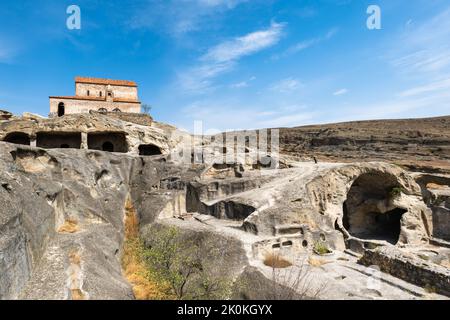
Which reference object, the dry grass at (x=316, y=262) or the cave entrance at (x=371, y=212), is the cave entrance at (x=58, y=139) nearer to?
the dry grass at (x=316, y=262)

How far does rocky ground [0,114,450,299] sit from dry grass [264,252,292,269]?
0.20 m

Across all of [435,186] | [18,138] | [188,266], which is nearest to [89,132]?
[18,138]

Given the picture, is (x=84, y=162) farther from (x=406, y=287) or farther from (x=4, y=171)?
(x=406, y=287)

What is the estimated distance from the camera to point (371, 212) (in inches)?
955

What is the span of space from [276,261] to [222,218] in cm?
601

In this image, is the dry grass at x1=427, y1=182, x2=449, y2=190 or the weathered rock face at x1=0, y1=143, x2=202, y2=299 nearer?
the weathered rock face at x1=0, y1=143, x2=202, y2=299

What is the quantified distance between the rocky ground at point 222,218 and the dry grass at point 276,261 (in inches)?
7.9

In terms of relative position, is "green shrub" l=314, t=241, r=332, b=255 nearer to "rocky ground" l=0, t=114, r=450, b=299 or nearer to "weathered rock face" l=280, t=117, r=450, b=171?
"rocky ground" l=0, t=114, r=450, b=299

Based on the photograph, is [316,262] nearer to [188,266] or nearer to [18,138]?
[188,266]

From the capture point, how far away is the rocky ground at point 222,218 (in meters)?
9.15

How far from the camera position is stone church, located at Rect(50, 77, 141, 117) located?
29.9 m

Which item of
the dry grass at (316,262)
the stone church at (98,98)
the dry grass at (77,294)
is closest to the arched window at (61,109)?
the stone church at (98,98)

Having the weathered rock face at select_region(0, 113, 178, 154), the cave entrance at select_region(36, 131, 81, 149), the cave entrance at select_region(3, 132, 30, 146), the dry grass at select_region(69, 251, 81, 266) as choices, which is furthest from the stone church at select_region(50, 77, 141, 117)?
the dry grass at select_region(69, 251, 81, 266)
